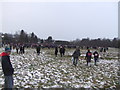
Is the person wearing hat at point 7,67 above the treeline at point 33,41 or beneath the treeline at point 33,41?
beneath

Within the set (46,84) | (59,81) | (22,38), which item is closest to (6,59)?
(46,84)

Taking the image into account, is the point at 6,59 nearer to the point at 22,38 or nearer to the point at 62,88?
the point at 62,88

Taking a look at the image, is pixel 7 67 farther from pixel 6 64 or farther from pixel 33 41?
pixel 33 41

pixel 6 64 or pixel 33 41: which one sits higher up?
pixel 33 41

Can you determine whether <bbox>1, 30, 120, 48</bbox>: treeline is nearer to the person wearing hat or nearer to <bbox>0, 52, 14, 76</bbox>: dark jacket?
the person wearing hat

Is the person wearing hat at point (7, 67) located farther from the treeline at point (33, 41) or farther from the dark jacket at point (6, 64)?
the treeline at point (33, 41)

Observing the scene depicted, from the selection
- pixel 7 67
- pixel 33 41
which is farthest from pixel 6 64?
pixel 33 41

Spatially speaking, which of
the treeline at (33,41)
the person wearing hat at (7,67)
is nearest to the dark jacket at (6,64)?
the person wearing hat at (7,67)

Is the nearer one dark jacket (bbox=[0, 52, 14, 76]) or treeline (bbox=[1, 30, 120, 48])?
dark jacket (bbox=[0, 52, 14, 76])

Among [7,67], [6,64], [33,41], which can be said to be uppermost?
[33,41]

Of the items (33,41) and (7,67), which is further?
(33,41)

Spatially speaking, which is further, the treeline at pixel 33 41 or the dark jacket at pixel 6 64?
the treeline at pixel 33 41

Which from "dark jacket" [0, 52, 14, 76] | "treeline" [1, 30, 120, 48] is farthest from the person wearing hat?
"treeline" [1, 30, 120, 48]

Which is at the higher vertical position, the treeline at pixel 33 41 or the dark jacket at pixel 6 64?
the treeline at pixel 33 41
